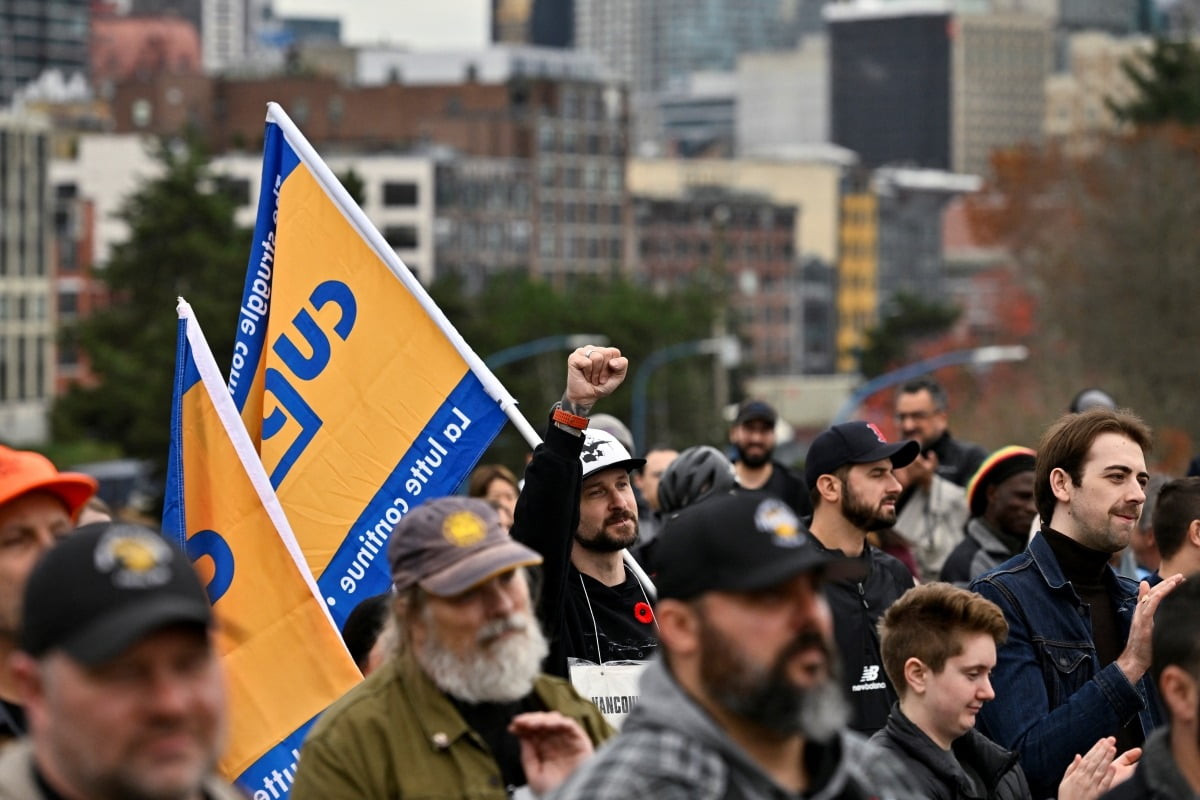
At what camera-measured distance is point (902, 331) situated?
129625 mm

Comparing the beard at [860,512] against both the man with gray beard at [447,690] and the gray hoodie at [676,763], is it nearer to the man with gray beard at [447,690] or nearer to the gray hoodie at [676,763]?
the man with gray beard at [447,690]

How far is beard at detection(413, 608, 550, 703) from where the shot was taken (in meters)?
5.30

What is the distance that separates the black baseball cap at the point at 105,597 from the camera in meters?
3.96

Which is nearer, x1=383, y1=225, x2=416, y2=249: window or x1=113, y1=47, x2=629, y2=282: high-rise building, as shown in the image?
x1=383, y1=225, x2=416, y2=249: window

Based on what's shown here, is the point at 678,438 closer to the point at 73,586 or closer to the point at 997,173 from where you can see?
the point at 997,173

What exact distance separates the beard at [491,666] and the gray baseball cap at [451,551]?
0.37ft

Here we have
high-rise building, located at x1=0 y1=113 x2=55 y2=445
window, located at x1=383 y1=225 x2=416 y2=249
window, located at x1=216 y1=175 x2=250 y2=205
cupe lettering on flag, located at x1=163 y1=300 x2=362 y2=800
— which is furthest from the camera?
window, located at x1=383 y1=225 x2=416 y2=249

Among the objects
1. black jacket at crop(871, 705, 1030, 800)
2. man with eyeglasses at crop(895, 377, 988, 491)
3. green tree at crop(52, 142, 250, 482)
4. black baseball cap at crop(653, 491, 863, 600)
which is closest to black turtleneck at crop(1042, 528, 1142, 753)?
black jacket at crop(871, 705, 1030, 800)

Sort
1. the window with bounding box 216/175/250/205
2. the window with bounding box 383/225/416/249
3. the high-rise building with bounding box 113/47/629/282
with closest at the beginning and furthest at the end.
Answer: the window with bounding box 216/175/250/205, the window with bounding box 383/225/416/249, the high-rise building with bounding box 113/47/629/282

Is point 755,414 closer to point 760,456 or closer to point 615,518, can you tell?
point 760,456

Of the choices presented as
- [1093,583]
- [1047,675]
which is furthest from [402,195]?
[1047,675]

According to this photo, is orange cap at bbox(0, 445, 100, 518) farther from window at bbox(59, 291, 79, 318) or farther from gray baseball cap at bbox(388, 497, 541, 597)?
window at bbox(59, 291, 79, 318)

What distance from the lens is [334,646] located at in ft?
22.0

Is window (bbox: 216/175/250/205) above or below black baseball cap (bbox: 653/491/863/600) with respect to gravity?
above
